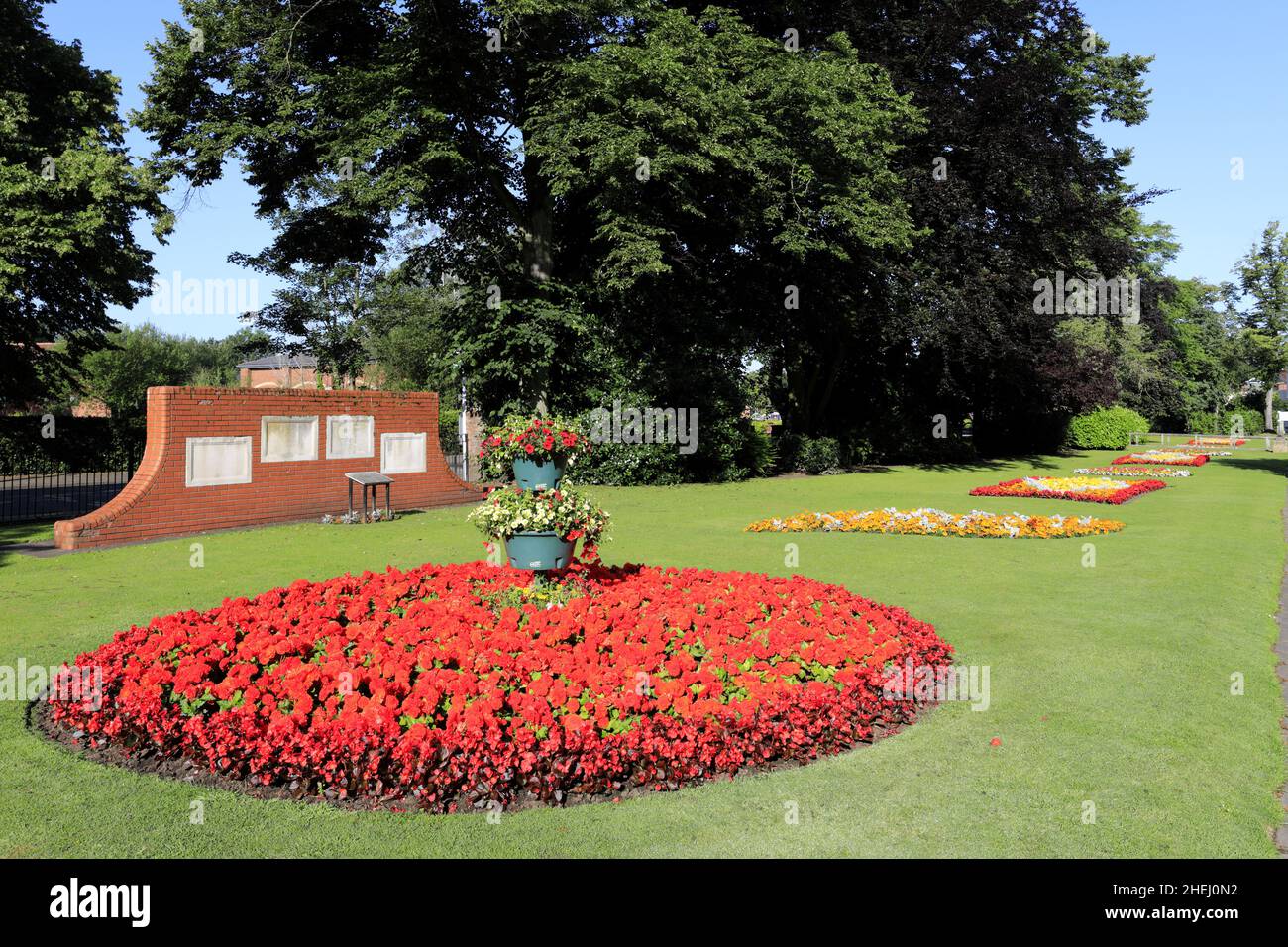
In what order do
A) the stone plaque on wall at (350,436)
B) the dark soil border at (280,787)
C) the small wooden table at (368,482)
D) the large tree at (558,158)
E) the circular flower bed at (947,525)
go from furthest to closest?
the large tree at (558,158), the stone plaque on wall at (350,436), the small wooden table at (368,482), the circular flower bed at (947,525), the dark soil border at (280,787)

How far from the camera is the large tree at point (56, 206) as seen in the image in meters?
23.5

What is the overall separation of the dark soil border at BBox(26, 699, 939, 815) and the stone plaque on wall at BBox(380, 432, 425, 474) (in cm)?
1412

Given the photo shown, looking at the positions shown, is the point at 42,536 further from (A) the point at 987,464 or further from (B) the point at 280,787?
(A) the point at 987,464

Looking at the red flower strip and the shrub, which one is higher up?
the shrub

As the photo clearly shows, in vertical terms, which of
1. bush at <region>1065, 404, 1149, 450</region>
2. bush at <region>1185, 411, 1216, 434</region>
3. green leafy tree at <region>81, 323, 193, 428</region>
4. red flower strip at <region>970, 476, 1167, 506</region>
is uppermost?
green leafy tree at <region>81, 323, 193, 428</region>

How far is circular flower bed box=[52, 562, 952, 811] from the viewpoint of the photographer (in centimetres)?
514

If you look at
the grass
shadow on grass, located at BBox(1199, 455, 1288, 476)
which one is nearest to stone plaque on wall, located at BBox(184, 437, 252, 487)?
the grass

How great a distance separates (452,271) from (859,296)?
1414 cm

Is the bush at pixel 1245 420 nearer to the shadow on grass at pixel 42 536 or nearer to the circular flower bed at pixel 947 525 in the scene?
the circular flower bed at pixel 947 525

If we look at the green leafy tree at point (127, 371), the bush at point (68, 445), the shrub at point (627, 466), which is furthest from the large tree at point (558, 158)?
the green leafy tree at point (127, 371)

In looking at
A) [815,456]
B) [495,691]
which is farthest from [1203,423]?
[495,691]

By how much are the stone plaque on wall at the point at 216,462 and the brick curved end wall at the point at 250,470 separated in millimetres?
32

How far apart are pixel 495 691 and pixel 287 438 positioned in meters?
14.0

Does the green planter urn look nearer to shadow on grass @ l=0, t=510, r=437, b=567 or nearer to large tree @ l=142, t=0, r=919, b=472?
shadow on grass @ l=0, t=510, r=437, b=567
